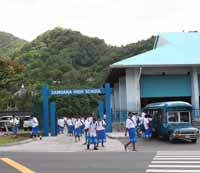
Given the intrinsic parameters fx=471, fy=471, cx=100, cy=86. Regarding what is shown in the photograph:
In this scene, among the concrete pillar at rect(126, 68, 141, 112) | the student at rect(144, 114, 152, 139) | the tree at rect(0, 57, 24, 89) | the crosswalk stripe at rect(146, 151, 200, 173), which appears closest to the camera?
the crosswalk stripe at rect(146, 151, 200, 173)

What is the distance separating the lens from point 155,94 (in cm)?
4122

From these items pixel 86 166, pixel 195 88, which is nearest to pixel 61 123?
pixel 195 88

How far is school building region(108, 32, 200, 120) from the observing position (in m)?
38.3

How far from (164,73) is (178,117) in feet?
46.4

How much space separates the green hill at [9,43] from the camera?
12132cm

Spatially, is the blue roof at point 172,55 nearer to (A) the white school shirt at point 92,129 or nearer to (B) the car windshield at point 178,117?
(B) the car windshield at point 178,117

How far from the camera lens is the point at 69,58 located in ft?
338

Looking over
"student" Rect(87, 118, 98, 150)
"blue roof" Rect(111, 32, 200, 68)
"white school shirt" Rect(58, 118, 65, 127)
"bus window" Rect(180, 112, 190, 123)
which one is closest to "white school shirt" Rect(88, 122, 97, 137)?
Result: "student" Rect(87, 118, 98, 150)

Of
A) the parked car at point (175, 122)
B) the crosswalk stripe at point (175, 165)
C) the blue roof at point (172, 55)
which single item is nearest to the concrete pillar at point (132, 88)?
the blue roof at point (172, 55)

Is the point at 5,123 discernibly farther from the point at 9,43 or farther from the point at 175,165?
the point at 9,43

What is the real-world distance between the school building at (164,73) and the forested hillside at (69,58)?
121 ft

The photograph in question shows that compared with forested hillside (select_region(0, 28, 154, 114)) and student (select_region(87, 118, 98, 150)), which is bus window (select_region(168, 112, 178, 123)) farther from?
forested hillside (select_region(0, 28, 154, 114))

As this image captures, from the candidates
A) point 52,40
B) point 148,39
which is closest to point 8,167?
point 148,39

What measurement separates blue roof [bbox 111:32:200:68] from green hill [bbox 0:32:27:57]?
77.9 metres
